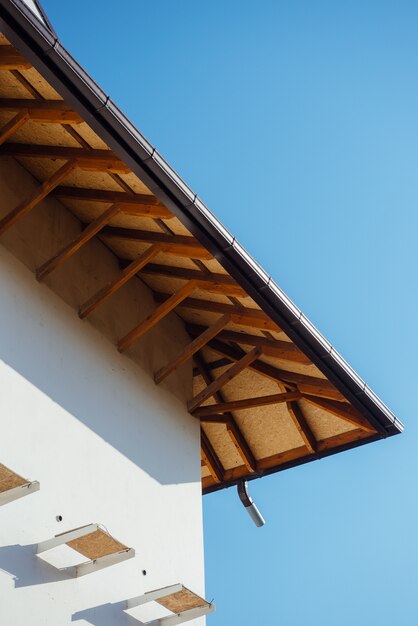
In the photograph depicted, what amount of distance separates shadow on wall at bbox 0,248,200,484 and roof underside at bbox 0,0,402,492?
0.99 ft

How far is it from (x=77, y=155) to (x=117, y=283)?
1693 millimetres

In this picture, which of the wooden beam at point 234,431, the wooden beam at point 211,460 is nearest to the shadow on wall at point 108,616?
the wooden beam at point 234,431

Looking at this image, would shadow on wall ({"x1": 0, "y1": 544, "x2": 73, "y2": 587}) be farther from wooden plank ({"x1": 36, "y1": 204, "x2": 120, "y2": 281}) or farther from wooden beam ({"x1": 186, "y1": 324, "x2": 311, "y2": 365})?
wooden beam ({"x1": 186, "y1": 324, "x2": 311, "y2": 365})

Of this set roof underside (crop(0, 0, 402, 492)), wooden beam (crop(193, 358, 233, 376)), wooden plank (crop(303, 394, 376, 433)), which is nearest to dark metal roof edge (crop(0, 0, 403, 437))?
roof underside (crop(0, 0, 402, 492))

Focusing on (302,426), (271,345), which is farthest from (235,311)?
(302,426)

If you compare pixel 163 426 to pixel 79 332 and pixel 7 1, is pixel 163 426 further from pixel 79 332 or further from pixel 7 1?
pixel 7 1

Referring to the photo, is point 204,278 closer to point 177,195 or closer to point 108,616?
point 177,195

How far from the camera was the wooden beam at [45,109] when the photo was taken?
1132cm

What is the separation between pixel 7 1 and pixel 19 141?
2803 millimetres

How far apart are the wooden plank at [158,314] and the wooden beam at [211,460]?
9.77 ft

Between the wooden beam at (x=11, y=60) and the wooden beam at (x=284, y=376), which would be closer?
the wooden beam at (x=11, y=60)

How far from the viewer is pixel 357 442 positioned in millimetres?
14898

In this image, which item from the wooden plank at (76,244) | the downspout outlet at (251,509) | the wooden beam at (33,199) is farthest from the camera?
the downspout outlet at (251,509)

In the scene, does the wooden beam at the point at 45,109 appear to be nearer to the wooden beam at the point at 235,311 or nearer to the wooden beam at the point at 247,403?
the wooden beam at the point at 235,311
